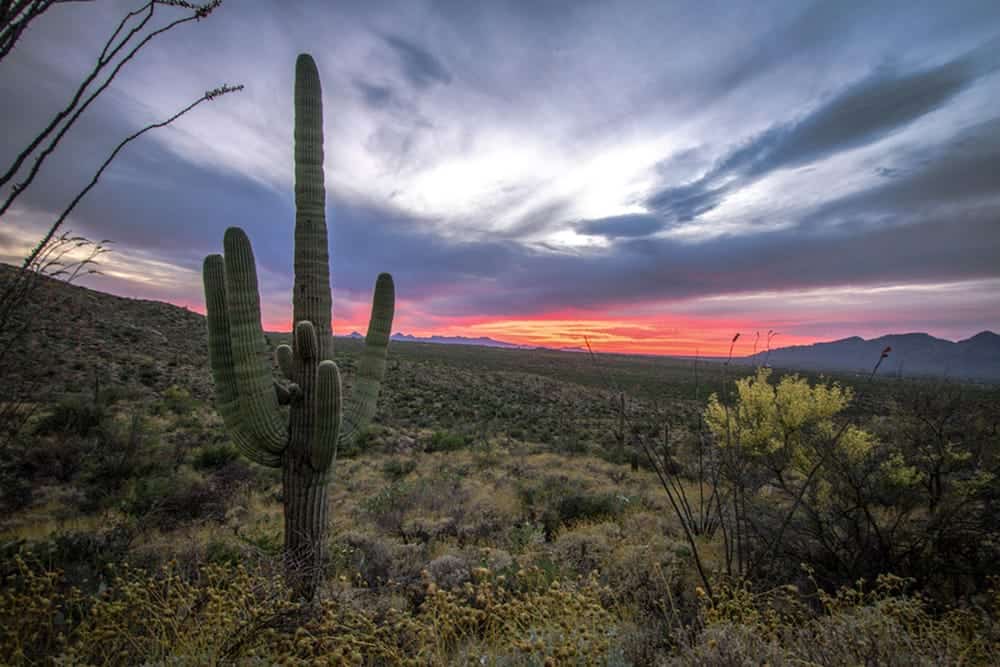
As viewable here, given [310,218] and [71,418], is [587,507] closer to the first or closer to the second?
[310,218]

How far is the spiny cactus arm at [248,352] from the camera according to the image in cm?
409

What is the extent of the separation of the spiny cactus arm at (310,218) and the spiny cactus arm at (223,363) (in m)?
0.73

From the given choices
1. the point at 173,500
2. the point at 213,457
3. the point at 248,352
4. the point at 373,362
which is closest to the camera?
the point at 248,352

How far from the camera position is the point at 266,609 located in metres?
2.60

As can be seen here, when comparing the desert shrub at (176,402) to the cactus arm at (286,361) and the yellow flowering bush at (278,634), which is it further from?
the yellow flowering bush at (278,634)

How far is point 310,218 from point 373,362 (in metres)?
1.89

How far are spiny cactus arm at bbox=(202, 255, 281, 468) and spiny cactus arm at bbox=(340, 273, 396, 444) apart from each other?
1.06 meters

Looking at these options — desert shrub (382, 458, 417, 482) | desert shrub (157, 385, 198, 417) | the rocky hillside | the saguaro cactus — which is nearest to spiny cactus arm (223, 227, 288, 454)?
the saguaro cactus

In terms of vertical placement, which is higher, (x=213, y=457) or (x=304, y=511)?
(x=304, y=511)

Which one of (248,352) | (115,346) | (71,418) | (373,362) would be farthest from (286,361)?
(115,346)

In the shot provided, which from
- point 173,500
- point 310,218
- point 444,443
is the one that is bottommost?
point 444,443

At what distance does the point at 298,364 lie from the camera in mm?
4367

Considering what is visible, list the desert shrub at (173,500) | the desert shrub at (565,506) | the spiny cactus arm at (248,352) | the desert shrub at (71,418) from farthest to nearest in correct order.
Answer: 1. the desert shrub at (71,418)
2. the desert shrub at (565,506)
3. the desert shrub at (173,500)
4. the spiny cactus arm at (248,352)

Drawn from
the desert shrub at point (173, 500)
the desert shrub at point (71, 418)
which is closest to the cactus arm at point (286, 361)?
the desert shrub at point (173, 500)
